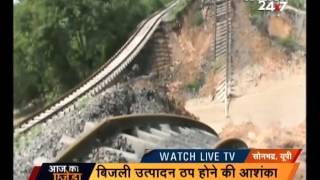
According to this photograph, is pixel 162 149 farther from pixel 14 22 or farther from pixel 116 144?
pixel 14 22

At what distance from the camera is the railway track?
9.45 feet

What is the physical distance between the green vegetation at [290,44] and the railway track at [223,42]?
23 cm

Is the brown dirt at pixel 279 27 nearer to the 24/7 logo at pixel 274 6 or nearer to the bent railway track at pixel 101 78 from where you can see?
the 24/7 logo at pixel 274 6

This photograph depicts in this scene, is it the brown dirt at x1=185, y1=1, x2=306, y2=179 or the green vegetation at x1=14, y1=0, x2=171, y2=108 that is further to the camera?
the brown dirt at x1=185, y1=1, x2=306, y2=179

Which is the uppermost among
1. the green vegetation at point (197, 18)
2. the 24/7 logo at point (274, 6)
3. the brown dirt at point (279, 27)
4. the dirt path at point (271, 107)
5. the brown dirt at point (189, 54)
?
the 24/7 logo at point (274, 6)

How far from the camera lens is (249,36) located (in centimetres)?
290

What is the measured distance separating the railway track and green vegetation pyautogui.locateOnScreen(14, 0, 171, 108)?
0.88ft

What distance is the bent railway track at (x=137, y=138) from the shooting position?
2.83 meters

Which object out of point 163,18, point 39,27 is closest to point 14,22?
point 39,27

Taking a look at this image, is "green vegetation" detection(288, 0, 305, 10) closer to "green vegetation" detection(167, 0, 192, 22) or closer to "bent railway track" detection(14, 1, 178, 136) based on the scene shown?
"green vegetation" detection(167, 0, 192, 22)

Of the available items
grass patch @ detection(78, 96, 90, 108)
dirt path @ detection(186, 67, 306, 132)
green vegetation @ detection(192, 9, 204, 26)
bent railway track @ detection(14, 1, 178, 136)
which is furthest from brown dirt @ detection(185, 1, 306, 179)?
grass patch @ detection(78, 96, 90, 108)

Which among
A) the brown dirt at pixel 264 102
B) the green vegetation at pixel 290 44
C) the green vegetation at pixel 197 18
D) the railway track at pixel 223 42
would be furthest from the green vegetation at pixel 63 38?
the green vegetation at pixel 290 44

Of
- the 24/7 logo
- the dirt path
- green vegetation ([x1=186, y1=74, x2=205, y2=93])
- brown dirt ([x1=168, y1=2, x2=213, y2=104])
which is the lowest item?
the dirt path

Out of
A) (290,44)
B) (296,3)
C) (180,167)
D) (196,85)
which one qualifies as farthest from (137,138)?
(296,3)
